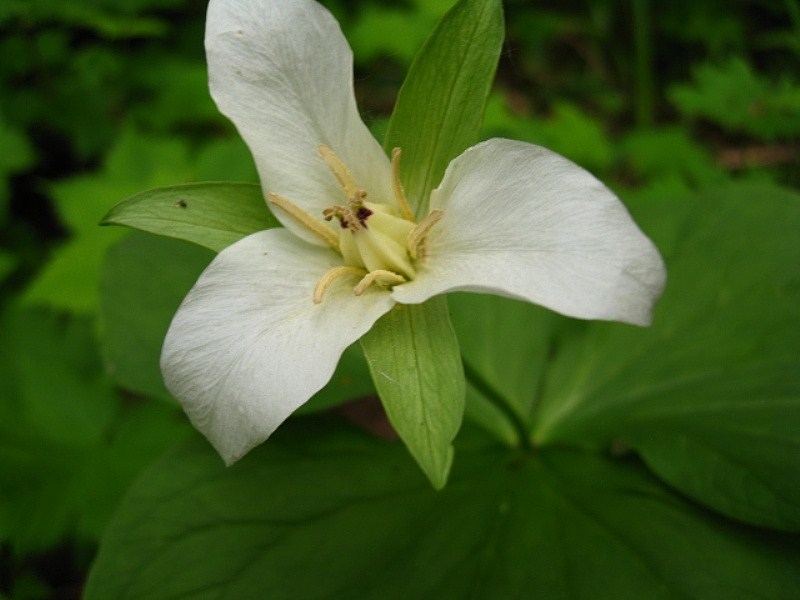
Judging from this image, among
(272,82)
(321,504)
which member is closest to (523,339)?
(321,504)

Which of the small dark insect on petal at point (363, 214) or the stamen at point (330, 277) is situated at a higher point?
the small dark insect on petal at point (363, 214)

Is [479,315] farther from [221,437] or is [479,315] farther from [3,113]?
[3,113]

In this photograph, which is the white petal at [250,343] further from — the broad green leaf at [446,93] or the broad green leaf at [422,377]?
the broad green leaf at [446,93]

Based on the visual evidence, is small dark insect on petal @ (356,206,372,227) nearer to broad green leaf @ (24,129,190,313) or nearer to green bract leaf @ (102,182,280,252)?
green bract leaf @ (102,182,280,252)

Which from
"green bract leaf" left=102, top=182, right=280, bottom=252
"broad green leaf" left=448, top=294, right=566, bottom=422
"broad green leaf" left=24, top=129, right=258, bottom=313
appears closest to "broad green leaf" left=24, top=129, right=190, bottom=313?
"broad green leaf" left=24, top=129, right=258, bottom=313

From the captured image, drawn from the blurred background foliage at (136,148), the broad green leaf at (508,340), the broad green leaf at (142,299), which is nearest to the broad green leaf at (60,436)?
the blurred background foliage at (136,148)
